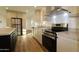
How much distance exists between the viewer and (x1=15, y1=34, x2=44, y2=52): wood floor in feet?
4.86

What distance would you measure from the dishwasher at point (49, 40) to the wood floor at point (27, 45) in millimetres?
99

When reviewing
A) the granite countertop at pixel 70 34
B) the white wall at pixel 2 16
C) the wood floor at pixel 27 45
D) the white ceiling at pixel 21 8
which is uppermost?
the white ceiling at pixel 21 8

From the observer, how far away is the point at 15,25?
154 centimetres

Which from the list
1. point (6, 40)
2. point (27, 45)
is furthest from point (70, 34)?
point (6, 40)

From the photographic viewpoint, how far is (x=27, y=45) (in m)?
1.50

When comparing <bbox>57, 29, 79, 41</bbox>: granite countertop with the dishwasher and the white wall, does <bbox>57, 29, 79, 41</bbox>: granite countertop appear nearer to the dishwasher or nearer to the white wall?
the dishwasher

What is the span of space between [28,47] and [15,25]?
1.07 feet

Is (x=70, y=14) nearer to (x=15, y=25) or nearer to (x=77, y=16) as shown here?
(x=77, y=16)

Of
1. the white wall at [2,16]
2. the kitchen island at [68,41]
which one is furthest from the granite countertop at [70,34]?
the white wall at [2,16]

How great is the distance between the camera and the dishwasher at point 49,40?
154 centimetres

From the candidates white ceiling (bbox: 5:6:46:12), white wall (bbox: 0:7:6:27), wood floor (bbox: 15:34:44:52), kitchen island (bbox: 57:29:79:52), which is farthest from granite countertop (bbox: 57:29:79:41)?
white wall (bbox: 0:7:6:27)

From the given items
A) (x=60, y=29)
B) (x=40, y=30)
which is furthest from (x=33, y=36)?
(x=60, y=29)

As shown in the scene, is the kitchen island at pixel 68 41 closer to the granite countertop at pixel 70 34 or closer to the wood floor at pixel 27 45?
the granite countertop at pixel 70 34
